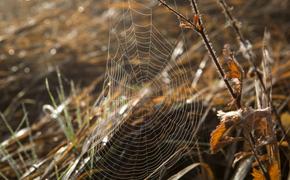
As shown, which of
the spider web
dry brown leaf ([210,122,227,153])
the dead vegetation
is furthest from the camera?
the spider web

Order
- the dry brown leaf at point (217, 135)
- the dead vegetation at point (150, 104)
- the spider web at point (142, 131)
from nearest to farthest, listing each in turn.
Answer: the dry brown leaf at point (217, 135), the dead vegetation at point (150, 104), the spider web at point (142, 131)

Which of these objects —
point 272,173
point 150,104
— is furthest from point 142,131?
point 272,173

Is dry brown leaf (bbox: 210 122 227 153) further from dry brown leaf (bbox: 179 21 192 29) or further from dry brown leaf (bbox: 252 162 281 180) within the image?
dry brown leaf (bbox: 179 21 192 29)

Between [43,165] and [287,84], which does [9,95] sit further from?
[287,84]

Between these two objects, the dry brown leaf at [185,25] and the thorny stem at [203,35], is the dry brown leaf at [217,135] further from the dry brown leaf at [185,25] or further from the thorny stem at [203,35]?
the dry brown leaf at [185,25]

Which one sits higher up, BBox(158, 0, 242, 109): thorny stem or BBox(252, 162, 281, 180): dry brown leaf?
BBox(158, 0, 242, 109): thorny stem

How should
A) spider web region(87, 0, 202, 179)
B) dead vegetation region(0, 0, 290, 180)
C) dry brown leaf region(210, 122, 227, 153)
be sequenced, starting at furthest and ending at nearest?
spider web region(87, 0, 202, 179)
dead vegetation region(0, 0, 290, 180)
dry brown leaf region(210, 122, 227, 153)

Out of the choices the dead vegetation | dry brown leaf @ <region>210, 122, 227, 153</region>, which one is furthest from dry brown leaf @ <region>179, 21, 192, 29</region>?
dry brown leaf @ <region>210, 122, 227, 153</region>

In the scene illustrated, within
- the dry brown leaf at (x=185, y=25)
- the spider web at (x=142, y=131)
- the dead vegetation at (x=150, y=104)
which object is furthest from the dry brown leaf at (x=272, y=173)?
the dry brown leaf at (x=185, y=25)

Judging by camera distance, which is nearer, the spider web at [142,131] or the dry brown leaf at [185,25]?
the dry brown leaf at [185,25]
